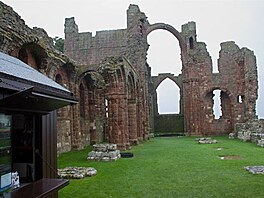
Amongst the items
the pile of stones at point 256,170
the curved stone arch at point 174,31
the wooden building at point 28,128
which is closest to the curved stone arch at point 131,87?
the curved stone arch at point 174,31

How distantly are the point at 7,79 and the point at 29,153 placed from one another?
1367 millimetres

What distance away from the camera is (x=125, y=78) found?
59.0 feet

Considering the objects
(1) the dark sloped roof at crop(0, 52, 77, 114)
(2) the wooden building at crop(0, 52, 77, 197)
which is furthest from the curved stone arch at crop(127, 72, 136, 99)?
(1) the dark sloped roof at crop(0, 52, 77, 114)

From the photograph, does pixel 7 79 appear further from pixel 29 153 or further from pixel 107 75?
pixel 107 75

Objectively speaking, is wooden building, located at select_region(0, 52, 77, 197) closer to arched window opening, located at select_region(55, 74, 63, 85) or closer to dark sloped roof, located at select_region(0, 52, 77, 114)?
dark sloped roof, located at select_region(0, 52, 77, 114)

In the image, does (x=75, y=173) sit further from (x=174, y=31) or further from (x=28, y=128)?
(x=174, y=31)

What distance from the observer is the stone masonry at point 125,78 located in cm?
1527

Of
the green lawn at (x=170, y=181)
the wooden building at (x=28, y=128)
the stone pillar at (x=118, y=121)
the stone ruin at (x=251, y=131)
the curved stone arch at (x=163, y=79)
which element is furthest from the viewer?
the curved stone arch at (x=163, y=79)

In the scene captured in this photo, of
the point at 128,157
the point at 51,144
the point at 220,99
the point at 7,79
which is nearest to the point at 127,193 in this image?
the point at 51,144

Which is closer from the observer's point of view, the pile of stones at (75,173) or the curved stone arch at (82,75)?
the pile of stones at (75,173)

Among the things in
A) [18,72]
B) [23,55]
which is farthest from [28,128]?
[23,55]

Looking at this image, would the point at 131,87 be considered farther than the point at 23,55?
Yes

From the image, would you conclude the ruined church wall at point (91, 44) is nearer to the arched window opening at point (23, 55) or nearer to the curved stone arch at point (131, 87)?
the curved stone arch at point (131, 87)

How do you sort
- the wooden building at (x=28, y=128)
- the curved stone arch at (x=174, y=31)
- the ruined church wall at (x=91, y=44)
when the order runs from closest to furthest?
the wooden building at (x=28, y=128), the curved stone arch at (x=174, y=31), the ruined church wall at (x=91, y=44)
